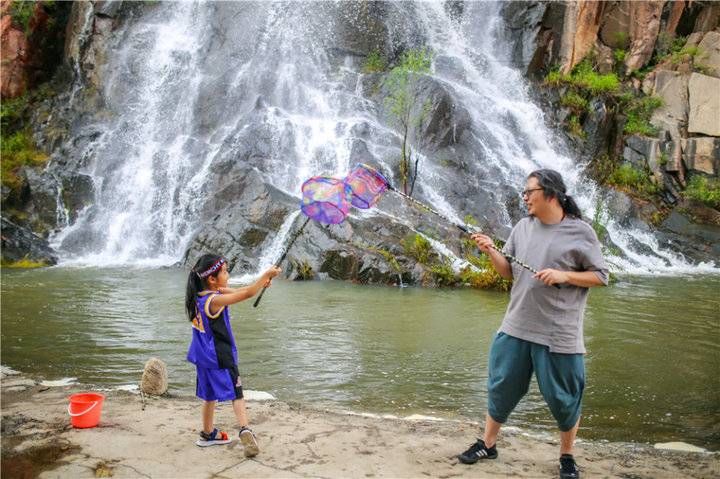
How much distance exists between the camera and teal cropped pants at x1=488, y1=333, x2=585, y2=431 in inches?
138

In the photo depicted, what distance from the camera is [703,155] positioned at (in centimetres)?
2008

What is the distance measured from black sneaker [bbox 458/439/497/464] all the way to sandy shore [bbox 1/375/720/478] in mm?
44

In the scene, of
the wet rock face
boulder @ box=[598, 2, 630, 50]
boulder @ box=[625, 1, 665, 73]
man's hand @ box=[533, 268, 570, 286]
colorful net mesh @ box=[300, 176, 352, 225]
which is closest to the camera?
man's hand @ box=[533, 268, 570, 286]

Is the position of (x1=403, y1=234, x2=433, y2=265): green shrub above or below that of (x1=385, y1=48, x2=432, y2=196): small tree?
below

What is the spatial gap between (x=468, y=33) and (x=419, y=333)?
61.5 feet

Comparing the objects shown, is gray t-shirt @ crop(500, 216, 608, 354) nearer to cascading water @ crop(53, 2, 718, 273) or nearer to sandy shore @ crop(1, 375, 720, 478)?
sandy shore @ crop(1, 375, 720, 478)

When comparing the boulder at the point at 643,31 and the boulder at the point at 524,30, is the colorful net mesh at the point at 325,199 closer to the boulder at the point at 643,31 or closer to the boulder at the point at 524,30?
the boulder at the point at 524,30

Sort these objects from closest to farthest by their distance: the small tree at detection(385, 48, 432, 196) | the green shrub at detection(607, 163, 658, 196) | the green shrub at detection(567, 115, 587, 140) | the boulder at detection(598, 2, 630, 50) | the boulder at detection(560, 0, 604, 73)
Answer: the small tree at detection(385, 48, 432, 196), the green shrub at detection(607, 163, 658, 196), the green shrub at detection(567, 115, 587, 140), the boulder at detection(560, 0, 604, 73), the boulder at detection(598, 2, 630, 50)

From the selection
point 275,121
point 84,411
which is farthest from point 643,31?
point 84,411

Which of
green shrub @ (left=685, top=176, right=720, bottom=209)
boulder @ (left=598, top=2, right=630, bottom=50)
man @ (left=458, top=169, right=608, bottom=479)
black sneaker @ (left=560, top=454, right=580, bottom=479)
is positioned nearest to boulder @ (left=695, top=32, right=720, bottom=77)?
boulder @ (left=598, top=2, right=630, bottom=50)

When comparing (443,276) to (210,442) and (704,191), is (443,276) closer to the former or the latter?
(210,442)

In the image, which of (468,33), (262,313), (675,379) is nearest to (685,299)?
(675,379)

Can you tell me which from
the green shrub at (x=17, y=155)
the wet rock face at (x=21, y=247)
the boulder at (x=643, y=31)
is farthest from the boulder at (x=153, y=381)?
the boulder at (x=643, y=31)

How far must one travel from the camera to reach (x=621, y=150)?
69.2 feet
